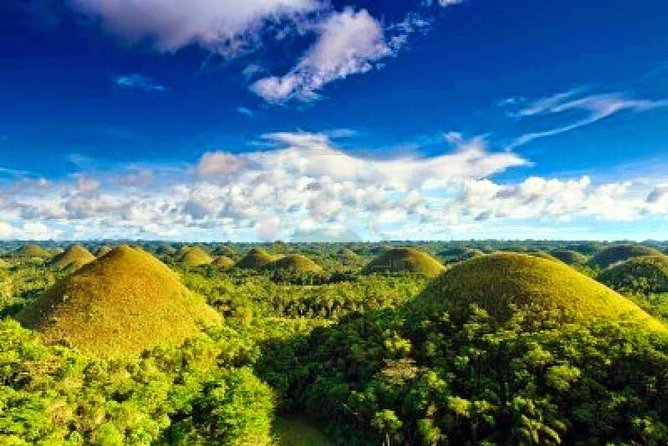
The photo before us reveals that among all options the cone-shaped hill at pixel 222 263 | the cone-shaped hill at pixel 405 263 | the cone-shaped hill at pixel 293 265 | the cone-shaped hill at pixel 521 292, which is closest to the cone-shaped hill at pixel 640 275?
the cone-shaped hill at pixel 405 263

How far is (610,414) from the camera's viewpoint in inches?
1219

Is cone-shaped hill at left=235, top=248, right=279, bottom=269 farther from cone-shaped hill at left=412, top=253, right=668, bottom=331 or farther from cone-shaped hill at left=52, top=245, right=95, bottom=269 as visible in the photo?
cone-shaped hill at left=412, top=253, right=668, bottom=331

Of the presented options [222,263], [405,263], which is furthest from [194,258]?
[405,263]

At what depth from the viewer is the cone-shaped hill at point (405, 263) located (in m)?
123

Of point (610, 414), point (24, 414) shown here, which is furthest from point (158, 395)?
point (610, 414)

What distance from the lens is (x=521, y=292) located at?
45.2 meters

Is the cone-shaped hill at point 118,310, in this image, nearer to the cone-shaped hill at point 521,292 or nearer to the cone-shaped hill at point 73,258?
the cone-shaped hill at point 521,292

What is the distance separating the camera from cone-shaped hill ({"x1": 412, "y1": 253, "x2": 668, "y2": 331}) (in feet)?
141

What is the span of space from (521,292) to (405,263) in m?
81.3

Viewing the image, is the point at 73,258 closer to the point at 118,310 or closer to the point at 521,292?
the point at 118,310

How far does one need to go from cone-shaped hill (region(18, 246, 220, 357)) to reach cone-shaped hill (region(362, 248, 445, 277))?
70312mm

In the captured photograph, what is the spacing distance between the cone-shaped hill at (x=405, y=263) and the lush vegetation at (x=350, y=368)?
65788mm

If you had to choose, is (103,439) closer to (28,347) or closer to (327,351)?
(28,347)

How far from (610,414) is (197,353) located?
27083mm
